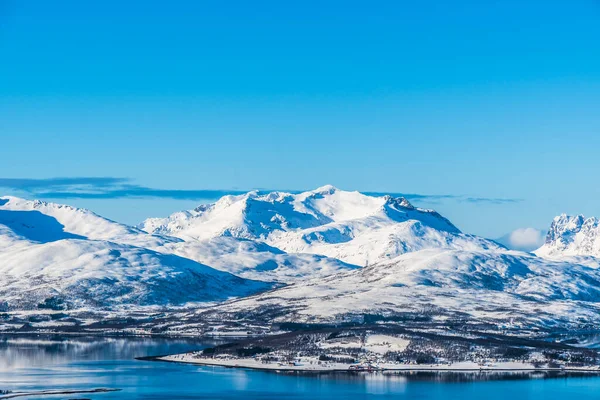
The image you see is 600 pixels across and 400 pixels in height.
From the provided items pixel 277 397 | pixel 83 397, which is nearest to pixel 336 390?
pixel 277 397

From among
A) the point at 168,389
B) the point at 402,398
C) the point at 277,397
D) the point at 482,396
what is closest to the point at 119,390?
the point at 168,389

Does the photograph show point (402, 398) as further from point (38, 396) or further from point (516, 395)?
point (38, 396)

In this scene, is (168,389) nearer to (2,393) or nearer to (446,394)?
(2,393)

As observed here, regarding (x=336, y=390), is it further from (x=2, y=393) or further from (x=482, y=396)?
(x=2, y=393)

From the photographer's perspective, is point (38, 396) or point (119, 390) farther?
point (119, 390)

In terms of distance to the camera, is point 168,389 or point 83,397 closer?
point 83,397

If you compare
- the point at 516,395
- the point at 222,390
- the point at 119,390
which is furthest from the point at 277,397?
the point at 516,395
